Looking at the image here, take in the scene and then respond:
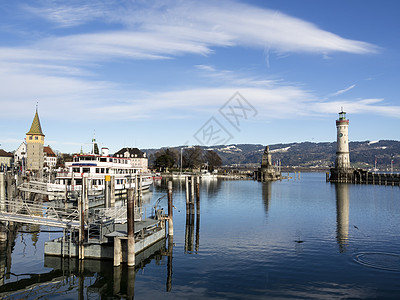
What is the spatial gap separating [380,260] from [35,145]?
393 feet

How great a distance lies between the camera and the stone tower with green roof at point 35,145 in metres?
123

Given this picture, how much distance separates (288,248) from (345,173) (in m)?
107

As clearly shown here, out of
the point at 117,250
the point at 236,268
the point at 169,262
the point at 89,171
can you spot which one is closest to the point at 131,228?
the point at 117,250

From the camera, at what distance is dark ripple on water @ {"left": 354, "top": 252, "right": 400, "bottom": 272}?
1025 inches

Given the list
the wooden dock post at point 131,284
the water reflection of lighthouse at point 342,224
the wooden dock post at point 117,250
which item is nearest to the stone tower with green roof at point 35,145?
the water reflection of lighthouse at point 342,224

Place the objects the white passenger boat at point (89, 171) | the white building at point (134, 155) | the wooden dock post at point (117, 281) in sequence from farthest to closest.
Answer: the white building at point (134, 155), the white passenger boat at point (89, 171), the wooden dock post at point (117, 281)

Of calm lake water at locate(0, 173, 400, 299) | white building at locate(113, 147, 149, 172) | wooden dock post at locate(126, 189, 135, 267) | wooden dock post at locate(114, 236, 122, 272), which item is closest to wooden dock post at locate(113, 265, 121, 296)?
calm lake water at locate(0, 173, 400, 299)

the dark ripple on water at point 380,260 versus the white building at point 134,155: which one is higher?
the white building at point 134,155

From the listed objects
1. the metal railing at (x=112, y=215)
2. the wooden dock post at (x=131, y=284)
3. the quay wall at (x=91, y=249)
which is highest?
the metal railing at (x=112, y=215)

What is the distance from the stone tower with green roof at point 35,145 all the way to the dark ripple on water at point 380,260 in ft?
382

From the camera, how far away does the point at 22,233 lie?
120 ft

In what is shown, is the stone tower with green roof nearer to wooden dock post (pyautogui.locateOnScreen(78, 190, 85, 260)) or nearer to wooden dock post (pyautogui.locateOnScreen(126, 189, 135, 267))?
wooden dock post (pyautogui.locateOnScreen(78, 190, 85, 260))

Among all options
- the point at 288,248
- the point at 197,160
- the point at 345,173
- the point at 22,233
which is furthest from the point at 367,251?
the point at 197,160

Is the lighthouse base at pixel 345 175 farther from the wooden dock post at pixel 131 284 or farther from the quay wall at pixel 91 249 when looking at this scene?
the wooden dock post at pixel 131 284
